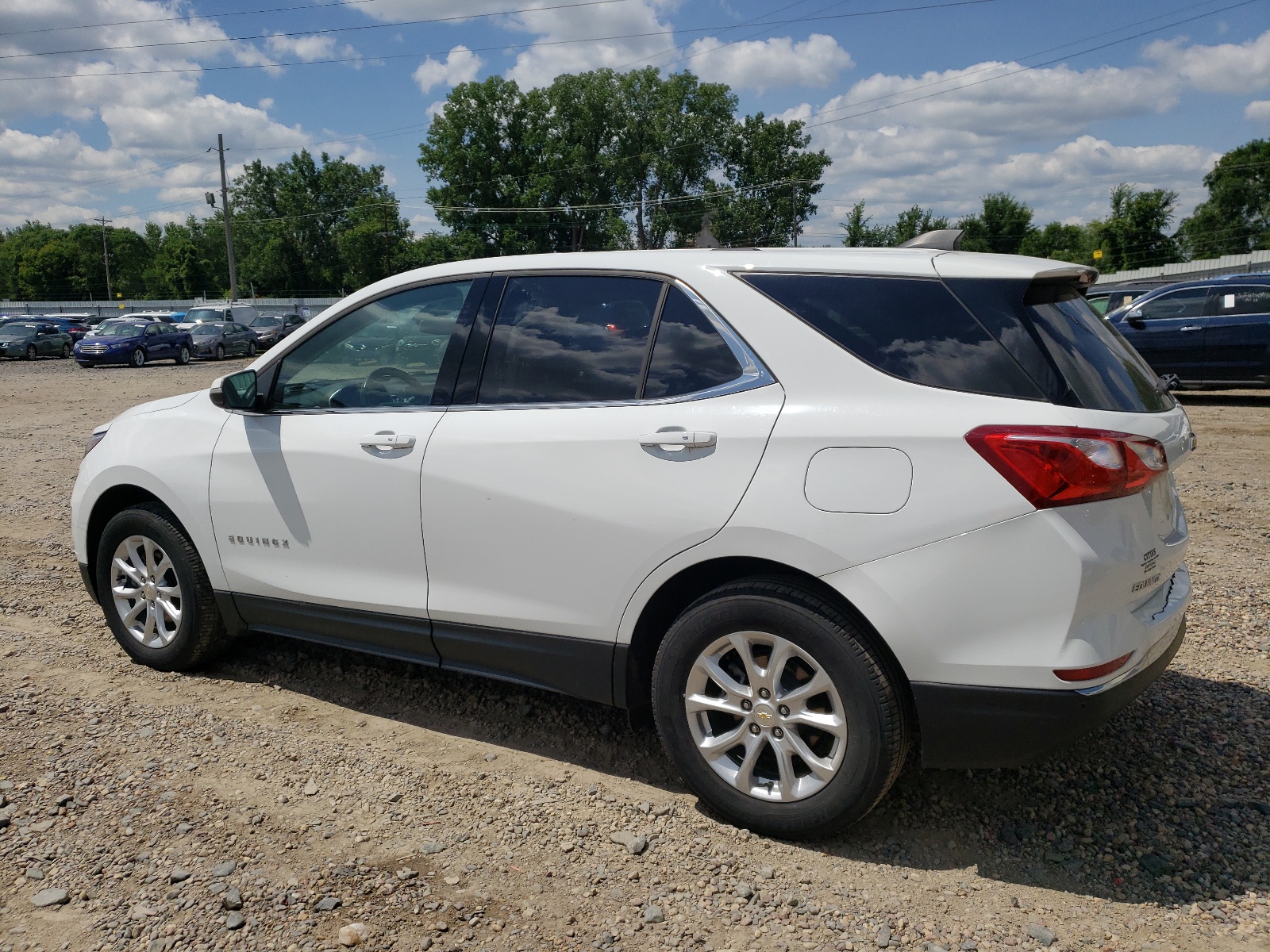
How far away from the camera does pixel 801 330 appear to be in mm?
3064

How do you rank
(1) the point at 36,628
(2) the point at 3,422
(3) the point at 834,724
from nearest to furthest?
(3) the point at 834,724
(1) the point at 36,628
(2) the point at 3,422

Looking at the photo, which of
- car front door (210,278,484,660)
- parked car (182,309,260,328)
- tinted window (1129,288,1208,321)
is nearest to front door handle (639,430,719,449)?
car front door (210,278,484,660)

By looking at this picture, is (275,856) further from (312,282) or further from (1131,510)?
(312,282)

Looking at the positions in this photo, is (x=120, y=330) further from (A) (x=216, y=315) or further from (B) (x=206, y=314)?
(B) (x=206, y=314)

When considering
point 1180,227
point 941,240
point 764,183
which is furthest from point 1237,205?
point 941,240

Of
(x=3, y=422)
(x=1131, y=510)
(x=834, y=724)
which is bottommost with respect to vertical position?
(x=3, y=422)

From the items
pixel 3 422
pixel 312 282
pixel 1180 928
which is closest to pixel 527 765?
pixel 1180 928

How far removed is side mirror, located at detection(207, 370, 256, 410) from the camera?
163 inches

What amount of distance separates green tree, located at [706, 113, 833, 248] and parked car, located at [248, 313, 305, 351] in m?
35.1

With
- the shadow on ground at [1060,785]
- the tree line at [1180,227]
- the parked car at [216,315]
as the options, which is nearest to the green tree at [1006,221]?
the tree line at [1180,227]

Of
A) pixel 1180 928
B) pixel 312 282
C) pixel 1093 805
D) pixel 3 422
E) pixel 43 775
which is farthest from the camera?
pixel 312 282

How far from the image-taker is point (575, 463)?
129 inches

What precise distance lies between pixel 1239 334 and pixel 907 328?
1372 cm

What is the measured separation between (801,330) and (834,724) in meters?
1.21
